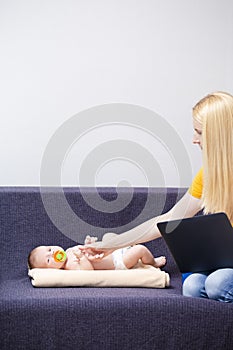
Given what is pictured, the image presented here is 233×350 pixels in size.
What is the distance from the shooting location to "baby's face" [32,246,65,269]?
9.08 feet

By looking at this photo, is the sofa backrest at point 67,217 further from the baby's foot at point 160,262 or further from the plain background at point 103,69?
the plain background at point 103,69

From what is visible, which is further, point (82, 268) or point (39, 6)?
point (39, 6)

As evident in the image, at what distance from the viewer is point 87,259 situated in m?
2.78

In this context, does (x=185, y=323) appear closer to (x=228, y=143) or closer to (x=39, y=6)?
(x=228, y=143)

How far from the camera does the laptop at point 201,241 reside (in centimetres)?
238

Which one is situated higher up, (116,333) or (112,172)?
(112,172)

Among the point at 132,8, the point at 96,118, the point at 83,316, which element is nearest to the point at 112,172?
the point at 96,118

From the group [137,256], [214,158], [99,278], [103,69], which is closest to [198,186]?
[214,158]

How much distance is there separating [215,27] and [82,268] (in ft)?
4.25

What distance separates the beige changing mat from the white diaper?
13cm

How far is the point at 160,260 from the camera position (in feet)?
9.59

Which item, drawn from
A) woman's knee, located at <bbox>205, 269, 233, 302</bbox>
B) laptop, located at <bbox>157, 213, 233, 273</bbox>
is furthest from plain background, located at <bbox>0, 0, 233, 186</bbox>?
woman's knee, located at <bbox>205, 269, 233, 302</bbox>

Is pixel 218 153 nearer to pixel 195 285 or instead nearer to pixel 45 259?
pixel 195 285

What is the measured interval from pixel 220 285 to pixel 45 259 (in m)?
0.76
